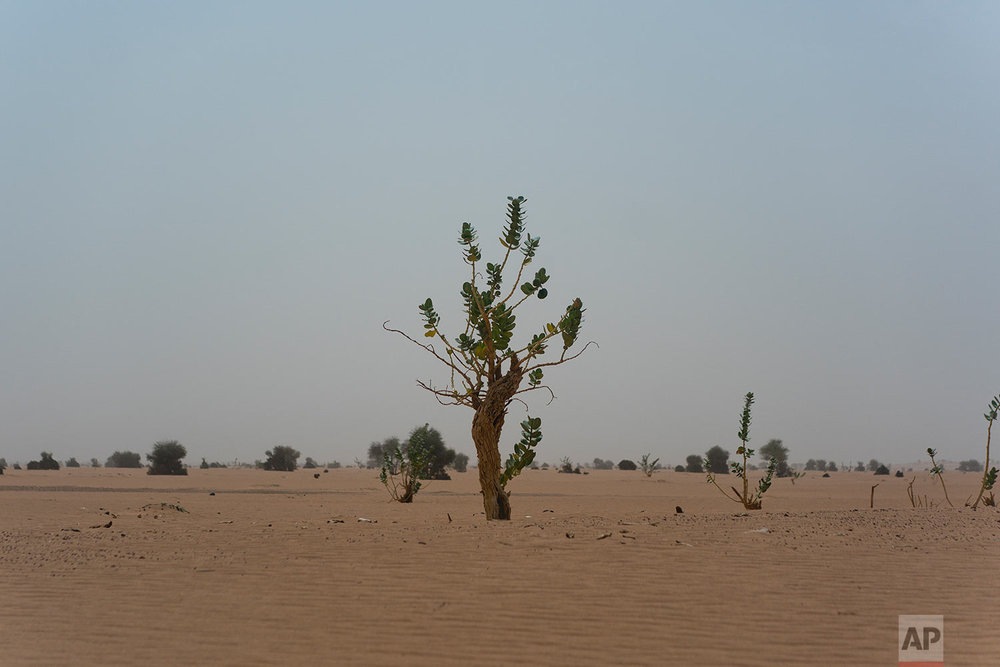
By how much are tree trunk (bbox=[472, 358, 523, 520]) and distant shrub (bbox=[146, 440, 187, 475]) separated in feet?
123

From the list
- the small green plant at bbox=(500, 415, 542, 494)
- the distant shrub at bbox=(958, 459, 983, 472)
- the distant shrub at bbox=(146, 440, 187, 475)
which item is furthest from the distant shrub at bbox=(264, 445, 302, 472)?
the distant shrub at bbox=(958, 459, 983, 472)

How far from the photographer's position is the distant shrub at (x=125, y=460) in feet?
208

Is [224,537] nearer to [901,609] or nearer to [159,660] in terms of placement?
[159,660]

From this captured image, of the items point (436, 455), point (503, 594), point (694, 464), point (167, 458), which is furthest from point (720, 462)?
point (503, 594)

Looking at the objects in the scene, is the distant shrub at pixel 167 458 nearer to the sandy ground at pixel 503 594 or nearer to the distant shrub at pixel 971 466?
the sandy ground at pixel 503 594

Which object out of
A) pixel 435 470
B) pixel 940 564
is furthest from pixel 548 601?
pixel 435 470

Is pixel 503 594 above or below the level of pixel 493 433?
below

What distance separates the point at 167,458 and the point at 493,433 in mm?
39186

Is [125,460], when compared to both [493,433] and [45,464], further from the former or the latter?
[493,433]

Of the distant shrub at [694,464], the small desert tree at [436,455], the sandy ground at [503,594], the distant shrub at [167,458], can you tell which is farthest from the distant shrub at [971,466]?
the sandy ground at [503,594]

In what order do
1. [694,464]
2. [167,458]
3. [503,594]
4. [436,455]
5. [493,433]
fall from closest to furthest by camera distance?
[503,594] → [493,433] → [436,455] → [167,458] → [694,464]

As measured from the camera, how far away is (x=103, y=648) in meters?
7.03

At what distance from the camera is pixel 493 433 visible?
1335 centimetres

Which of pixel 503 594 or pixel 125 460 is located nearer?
pixel 503 594
